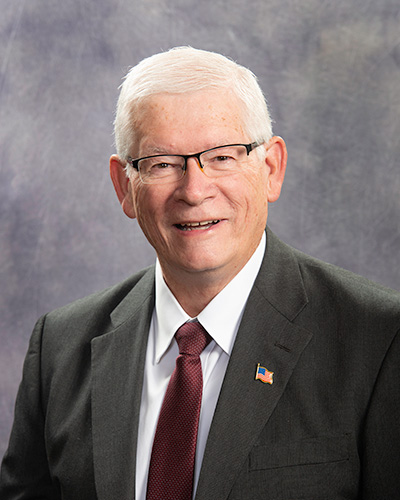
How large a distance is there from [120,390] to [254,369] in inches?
19.9

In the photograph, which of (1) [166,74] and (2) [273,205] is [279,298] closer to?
(1) [166,74]

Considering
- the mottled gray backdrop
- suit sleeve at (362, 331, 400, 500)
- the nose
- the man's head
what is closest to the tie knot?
the man's head

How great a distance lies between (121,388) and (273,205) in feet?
5.07

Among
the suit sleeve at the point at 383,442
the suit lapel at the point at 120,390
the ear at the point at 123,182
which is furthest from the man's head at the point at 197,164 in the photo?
the suit sleeve at the point at 383,442

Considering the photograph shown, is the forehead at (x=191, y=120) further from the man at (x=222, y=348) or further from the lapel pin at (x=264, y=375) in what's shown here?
the lapel pin at (x=264, y=375)

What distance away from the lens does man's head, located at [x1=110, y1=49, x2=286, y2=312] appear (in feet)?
8.14

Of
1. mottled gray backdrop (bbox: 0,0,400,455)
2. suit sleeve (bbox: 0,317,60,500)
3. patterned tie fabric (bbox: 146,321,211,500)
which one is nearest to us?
patterned tie fabric (bbox: 146,321,211,500)

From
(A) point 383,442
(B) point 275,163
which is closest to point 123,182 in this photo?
(B) point 275,163

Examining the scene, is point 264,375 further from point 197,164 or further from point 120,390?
point 197,164

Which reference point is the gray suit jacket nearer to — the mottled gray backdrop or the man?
the man

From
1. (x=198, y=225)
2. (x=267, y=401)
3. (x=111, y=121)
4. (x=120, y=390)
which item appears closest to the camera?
(x=267, y=401)

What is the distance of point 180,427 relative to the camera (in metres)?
2.50

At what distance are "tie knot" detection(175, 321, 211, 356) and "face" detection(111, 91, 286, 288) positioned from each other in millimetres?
166

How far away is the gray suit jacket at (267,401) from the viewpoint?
2348 mm
